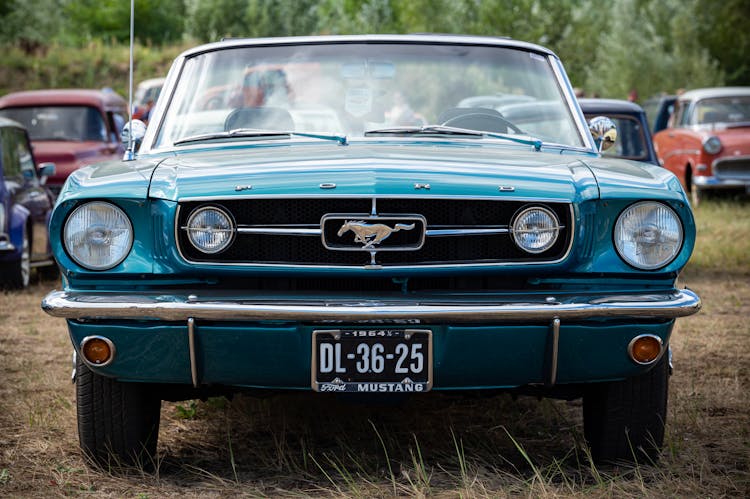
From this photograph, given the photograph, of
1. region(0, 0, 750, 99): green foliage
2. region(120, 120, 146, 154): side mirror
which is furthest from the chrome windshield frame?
region(0, 0, 750, 99): green foliage

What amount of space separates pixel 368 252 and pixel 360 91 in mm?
1313

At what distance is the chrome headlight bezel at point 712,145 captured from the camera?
1546cm

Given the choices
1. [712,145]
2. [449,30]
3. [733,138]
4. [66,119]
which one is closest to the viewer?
[66,119]

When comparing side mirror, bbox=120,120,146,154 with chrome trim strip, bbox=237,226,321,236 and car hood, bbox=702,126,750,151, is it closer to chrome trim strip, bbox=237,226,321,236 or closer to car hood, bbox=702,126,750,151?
chrome trim strip, bbox=237,226,321,236

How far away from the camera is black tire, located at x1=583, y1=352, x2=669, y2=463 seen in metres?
3.72

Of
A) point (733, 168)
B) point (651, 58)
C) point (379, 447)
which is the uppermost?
point (651, 58)

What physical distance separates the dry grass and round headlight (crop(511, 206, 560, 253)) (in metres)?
0.64

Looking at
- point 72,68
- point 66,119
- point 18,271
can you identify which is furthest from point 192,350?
point 72,68

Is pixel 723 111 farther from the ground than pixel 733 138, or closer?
farther from the ground

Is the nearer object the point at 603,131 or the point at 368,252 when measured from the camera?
the point at 368,252

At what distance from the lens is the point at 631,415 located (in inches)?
147

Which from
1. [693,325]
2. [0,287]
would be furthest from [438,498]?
[0,287]

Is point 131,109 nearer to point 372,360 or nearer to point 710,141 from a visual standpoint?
point 372,360

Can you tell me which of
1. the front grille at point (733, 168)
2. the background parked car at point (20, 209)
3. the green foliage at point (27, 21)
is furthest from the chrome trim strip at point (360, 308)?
the green foliage at point (27, 21)
